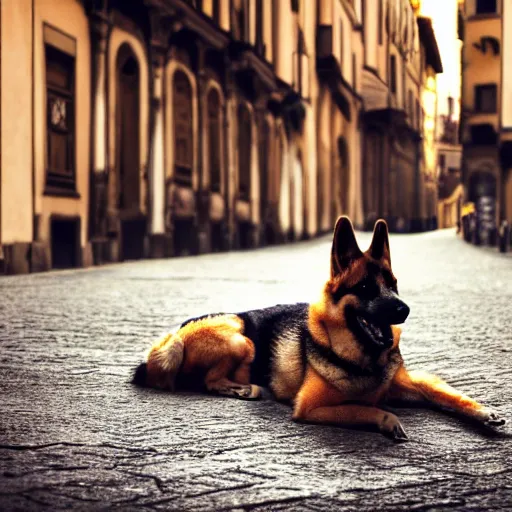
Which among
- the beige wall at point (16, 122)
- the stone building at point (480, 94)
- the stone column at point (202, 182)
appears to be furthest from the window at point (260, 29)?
the stone building at point (480, 94)

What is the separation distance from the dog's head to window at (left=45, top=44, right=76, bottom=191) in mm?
12110

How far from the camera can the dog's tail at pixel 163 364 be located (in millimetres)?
4762

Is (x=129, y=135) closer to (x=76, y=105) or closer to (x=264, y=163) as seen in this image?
(x=76, y=105)

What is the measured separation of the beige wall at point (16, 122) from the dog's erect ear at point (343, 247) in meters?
10.8

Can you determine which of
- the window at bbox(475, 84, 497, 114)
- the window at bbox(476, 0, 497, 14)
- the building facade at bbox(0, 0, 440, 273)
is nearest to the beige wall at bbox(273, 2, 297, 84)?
the building facade at bbox(0, 0, 440, 273)

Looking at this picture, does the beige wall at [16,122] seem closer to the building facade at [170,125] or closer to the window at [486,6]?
the building facade at [170,125]

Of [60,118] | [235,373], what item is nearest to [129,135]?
[60,118]

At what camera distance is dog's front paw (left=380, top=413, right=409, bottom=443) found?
3.93 metres

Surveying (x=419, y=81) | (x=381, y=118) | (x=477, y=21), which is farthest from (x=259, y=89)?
(x=419, y=81)

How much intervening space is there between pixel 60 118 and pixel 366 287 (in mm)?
12977

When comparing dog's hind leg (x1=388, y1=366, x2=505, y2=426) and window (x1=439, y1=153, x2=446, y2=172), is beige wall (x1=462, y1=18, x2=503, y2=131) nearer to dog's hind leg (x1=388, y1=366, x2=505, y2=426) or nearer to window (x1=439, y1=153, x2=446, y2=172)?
window (x1=439, y1=153, x2=446, y2=172)

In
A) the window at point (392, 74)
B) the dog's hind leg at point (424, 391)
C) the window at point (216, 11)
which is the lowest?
the dog's hind leg at point (424, 391)

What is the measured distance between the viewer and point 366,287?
4.00m

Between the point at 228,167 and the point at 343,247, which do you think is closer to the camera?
the point at 343,247
